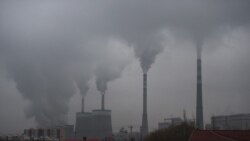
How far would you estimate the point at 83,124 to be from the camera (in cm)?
10744

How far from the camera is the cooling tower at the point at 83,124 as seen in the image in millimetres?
105688

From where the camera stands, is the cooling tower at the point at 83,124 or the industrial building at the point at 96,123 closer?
the industrial building at the point at 96,123

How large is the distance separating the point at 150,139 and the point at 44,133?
2714 inches

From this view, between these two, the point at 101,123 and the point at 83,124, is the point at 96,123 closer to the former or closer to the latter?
the point at 101,123

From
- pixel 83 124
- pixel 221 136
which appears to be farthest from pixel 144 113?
pixel 221 136

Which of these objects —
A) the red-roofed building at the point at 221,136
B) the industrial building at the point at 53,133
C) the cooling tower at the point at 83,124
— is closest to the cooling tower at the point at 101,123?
the cooling tower at the point at 83,124

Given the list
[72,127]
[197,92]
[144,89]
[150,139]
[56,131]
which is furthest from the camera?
[72,127]

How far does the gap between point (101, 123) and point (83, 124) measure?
22.9 feet

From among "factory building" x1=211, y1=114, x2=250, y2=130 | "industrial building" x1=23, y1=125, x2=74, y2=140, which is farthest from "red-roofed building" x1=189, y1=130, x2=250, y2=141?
"industrial building" x1=23, y1=125, x2=74, y2=140

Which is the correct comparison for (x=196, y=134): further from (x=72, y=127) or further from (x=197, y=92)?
(x=72, y=127)

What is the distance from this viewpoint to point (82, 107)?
354 ft

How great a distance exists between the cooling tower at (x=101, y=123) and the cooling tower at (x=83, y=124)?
1632mm

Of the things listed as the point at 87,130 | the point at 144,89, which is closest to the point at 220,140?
the point at 144,89

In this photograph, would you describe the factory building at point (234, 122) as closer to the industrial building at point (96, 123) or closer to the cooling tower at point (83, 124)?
the industrial building at point (96, 123)
